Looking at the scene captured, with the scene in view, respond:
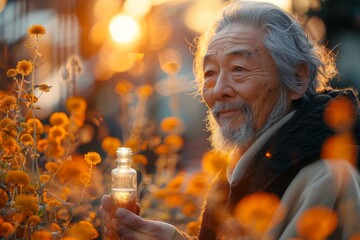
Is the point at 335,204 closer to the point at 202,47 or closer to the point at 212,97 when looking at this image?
the point at 212,97

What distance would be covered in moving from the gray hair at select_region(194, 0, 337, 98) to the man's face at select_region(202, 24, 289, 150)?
30mm

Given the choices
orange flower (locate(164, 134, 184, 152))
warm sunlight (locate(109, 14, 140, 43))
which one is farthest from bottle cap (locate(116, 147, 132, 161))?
warm sunlight (locate(109, 14, 140, 43))

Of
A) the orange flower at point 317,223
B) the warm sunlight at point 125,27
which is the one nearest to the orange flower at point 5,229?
the orange flower at point 317,223

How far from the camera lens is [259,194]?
8.11 ft

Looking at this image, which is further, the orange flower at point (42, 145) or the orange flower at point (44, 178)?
the orange flower at point (42, 145)

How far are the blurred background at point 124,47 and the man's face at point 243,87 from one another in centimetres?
79

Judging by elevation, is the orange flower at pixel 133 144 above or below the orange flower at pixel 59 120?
below

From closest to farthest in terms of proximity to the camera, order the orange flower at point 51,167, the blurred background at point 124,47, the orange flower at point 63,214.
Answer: the orange flower at point 51,167 < the orange flower at point 63,214 < the blurred background at point 124,47

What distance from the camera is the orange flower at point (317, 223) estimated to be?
7.13 feet

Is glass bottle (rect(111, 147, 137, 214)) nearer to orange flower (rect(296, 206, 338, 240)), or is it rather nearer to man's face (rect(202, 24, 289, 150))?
man's face (rect(202, 24, 289, 150))

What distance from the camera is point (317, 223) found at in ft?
7.28

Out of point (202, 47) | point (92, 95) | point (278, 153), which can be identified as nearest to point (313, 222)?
point (278, 153)

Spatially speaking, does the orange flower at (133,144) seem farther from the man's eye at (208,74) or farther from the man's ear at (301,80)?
the man's ear at (301,80)

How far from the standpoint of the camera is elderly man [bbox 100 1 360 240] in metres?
2.32
